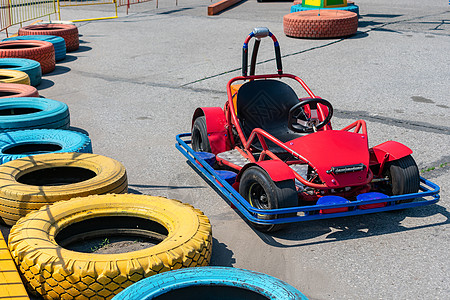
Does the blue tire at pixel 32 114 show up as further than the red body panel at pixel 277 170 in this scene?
Yes

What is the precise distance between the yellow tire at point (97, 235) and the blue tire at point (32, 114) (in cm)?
200

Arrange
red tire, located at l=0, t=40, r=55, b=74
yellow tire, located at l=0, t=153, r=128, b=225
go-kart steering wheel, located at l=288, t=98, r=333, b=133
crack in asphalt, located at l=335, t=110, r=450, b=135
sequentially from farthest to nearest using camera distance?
red tire, located at l=0, t=40, r=55, b=74, crack in asphalt, located at l=335, t=110, r=450, b=135, go-kart steering wheel, located at l=288, t=98, r=333, b=133, yellow tire, located at l=0, t=153, r=128, b=225

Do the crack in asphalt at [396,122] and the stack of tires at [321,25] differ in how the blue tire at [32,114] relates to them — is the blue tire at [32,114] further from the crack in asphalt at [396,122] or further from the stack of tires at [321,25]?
the stack of tires at [321,25]

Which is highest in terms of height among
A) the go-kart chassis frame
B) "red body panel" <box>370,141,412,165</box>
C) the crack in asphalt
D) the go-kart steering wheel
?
the go-kart steering wheel

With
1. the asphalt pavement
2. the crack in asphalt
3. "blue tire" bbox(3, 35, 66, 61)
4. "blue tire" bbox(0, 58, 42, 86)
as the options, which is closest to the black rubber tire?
the asphalt pavement

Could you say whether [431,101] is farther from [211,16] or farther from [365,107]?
[211,16]

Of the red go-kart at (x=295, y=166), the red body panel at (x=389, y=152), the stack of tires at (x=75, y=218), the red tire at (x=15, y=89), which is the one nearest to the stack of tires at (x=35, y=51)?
the red tire at (x=15, y=89)

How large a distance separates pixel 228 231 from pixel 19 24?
13.1 meters

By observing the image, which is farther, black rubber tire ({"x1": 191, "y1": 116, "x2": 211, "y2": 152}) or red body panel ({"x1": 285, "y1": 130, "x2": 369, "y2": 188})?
black rubber tire ({"x1": 191, "y1": 116, "x2": 211, "y2": 152})

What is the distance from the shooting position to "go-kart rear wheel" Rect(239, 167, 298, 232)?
13.7 feet

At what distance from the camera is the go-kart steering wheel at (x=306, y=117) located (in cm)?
487

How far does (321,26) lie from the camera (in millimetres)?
12352

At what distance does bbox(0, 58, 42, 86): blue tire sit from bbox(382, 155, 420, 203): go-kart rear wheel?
5988 mm

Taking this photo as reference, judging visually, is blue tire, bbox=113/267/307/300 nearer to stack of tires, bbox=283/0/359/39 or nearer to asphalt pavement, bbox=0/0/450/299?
asphalt pavement, bbox=0/0/450/299
